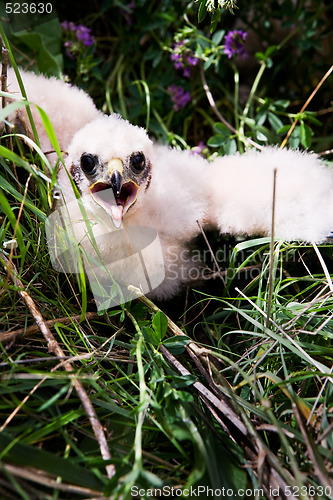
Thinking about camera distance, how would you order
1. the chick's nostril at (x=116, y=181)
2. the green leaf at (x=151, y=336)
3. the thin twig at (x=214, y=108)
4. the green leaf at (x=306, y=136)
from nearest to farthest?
the green leaf at (x=151, y=336)
the chick's nostril at (x=116, y=181)
the green leaf at (x=306, y=136)
the thin twig at (x=214, y=108)

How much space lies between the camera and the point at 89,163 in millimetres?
1384

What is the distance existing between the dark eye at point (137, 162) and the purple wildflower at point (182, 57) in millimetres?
772

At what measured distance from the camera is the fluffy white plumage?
1.38m

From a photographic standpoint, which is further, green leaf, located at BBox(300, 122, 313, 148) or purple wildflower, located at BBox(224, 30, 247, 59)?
purple wildflower, located at BBox(224, 30, 247, 59)

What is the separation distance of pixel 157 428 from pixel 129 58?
1846 millimetres

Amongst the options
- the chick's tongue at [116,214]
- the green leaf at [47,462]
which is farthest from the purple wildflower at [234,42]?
the green leaf at [47,462]

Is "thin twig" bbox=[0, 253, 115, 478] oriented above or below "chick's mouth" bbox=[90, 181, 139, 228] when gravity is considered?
below

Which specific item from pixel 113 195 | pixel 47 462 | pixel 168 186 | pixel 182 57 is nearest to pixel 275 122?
pixel 182 57

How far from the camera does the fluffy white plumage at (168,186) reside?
4.54 ft

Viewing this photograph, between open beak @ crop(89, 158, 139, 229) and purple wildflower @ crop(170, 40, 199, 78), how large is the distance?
2.84 feet

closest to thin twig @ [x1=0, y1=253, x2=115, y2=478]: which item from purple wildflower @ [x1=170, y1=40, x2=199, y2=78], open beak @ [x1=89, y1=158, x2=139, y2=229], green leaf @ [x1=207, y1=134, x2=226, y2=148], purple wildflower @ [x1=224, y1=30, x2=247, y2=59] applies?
open beak @ [x1=89, y1=158, x2=139, y2=229]

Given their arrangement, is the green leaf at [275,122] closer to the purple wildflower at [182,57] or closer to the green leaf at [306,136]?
the green leaf at [306,136]

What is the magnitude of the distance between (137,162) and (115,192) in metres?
0.15

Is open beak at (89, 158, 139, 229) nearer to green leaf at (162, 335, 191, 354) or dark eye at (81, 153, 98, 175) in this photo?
dark eye at (81, 153, 98, 175)
